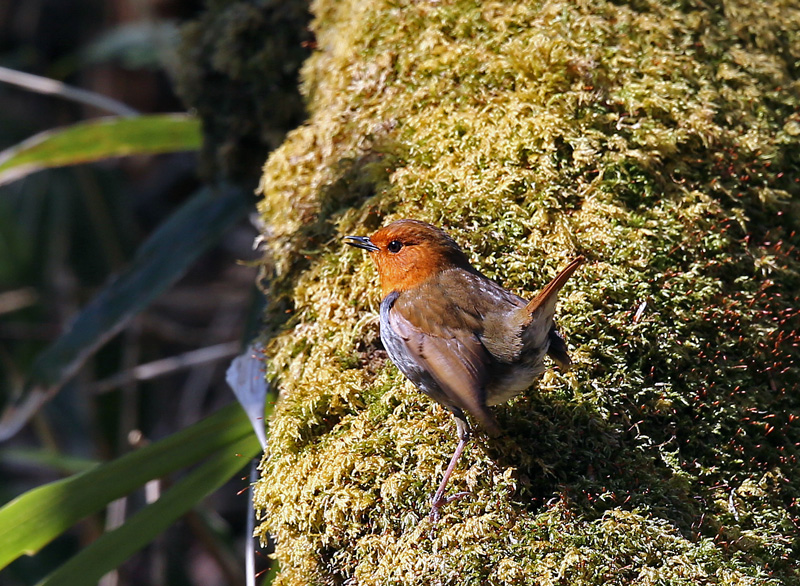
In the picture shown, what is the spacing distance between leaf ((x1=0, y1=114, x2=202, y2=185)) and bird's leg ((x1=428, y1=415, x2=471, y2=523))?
8.02 ft

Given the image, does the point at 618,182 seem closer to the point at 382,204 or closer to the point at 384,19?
the point at 382,204

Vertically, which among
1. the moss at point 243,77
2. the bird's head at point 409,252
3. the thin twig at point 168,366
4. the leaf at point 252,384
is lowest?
the thin twig at point 168,366

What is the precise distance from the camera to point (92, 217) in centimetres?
482

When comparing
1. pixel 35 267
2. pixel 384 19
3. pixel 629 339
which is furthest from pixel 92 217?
pixel 629 339

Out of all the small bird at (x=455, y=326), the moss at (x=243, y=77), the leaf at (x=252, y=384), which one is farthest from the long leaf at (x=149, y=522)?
the moss at (x=243, y=77)

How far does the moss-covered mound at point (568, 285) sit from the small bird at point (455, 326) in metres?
0.09

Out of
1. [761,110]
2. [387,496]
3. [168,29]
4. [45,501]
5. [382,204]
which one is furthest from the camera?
[168,29]

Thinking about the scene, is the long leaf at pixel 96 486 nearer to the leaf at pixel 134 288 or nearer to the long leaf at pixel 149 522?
the long leaf at pixel 149 522

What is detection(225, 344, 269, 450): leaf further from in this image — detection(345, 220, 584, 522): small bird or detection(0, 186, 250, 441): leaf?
detection(0, 186, 250, 441): leaf

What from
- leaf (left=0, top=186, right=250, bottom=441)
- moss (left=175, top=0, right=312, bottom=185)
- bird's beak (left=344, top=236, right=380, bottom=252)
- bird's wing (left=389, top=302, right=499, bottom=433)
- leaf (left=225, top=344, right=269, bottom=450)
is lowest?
bird's wing (left=389, top=302, right=499, bottom=433)

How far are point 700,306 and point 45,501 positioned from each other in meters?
1.91

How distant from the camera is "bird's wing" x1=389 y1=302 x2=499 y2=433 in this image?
5.56 ft

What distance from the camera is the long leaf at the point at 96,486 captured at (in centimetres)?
206

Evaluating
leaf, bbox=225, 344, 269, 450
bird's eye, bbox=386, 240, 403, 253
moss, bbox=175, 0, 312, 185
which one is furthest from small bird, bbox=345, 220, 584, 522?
moss, bbox=175, 0, 312, 185
